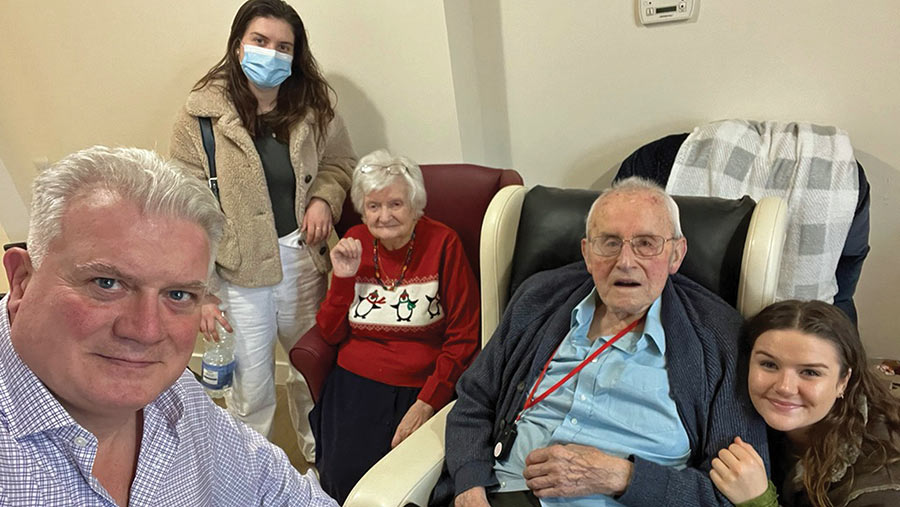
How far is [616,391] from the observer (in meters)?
1.41

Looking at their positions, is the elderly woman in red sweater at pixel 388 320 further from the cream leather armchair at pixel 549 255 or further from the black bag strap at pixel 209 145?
the black bag strap at pixel 209 145

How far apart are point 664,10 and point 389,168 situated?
111cm

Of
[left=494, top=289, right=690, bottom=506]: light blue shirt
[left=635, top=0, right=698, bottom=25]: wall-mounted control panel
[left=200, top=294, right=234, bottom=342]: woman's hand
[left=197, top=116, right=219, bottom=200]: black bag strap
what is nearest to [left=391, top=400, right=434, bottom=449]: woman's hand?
[left=494, top=289, right=690, bottom=506]: light blue shirt

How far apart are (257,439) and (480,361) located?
2.31 ft

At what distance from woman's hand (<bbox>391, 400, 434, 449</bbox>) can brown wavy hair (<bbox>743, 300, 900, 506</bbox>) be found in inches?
37.9

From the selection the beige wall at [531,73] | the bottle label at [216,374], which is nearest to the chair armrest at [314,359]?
the bottle label at [216,374]

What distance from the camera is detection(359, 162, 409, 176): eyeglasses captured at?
190 cm

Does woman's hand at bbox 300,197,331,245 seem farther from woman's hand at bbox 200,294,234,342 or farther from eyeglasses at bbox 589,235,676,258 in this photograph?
eyeglasses at bbox 589,235,676,258

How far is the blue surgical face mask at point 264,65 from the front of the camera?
1.88m

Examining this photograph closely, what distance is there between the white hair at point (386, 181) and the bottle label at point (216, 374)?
2.51 ft

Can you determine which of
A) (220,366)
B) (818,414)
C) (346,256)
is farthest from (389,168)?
(818,414)

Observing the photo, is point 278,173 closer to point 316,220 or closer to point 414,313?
point 316,220

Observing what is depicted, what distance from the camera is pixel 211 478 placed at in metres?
0.98

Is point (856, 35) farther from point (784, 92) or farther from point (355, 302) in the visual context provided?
point (355, 302)
